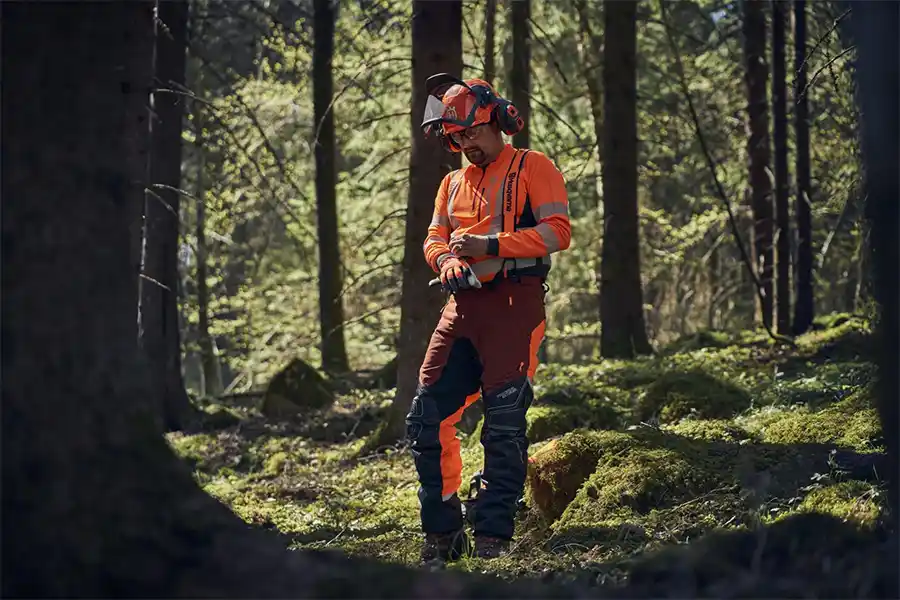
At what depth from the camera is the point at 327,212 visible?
18797 millimetres

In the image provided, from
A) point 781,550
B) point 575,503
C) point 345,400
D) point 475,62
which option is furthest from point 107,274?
point 475,62

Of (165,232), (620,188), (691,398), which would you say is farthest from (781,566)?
(620,188)

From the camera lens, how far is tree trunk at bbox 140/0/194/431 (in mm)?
12688

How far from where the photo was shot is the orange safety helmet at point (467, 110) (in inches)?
226

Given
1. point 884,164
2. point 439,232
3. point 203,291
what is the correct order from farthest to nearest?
1. point 203,291
2. point 439,232
3. point 884,164

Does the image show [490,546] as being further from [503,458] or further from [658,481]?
[658,481]

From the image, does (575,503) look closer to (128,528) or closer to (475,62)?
(128,528)

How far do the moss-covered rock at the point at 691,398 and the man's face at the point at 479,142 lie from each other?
3738 mm

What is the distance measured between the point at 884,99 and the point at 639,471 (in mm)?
3705

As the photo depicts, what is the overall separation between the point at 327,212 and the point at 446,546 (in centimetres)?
1367

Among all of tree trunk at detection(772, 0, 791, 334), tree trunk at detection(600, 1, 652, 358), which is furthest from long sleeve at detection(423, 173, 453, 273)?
tree trunk at detection(772, 0, 791, 334)

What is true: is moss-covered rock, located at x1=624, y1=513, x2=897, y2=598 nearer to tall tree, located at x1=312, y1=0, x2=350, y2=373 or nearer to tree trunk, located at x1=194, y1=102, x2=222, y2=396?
tall tree, located at x1=312, y1=0, x2=350, y2=373

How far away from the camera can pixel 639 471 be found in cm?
627

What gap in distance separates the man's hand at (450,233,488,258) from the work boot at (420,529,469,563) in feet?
4.73
